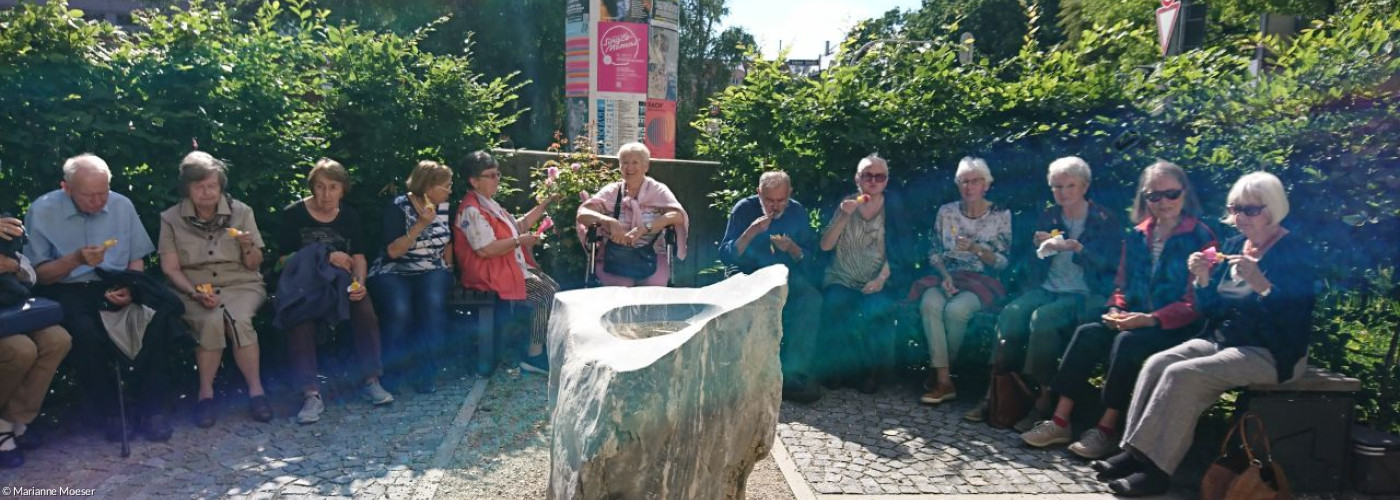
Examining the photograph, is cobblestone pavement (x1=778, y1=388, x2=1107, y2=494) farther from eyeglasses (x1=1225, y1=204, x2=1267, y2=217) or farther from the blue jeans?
the blue jeans

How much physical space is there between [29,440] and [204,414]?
0.77 m

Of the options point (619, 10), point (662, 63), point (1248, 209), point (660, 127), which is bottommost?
point (1248, 209)

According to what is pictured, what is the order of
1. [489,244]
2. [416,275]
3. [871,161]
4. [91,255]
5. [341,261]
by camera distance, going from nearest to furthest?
[91,255] < [341,261] < [871,161] < [416,275] < [489,244]

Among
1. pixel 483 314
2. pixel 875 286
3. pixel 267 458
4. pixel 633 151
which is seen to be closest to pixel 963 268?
pixel 875 286

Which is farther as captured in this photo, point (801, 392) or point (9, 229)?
point (801, 392)

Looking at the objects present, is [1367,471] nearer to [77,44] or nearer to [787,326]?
[787,326]

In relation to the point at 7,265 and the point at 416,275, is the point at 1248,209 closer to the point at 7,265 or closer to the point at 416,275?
the point at 416,275

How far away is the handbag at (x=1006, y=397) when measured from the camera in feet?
16.4

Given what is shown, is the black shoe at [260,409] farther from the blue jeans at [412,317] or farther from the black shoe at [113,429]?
the blue jeans at [412,317]

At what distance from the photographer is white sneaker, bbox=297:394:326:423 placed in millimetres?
4965

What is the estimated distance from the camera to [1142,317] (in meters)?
4.48

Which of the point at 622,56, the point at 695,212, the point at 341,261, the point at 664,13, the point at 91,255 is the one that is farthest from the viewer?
the point at 664,13

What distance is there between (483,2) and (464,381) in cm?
1518

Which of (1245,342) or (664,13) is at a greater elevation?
(664,13)
